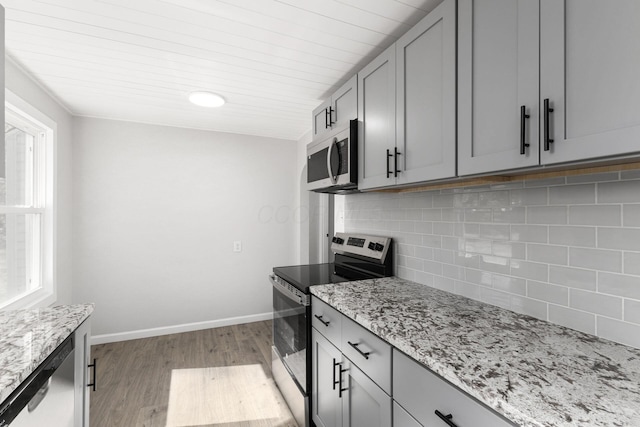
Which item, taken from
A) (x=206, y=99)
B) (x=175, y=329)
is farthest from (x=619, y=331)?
(x=175, y=329)

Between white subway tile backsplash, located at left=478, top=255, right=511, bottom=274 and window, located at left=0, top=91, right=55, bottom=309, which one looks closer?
white subway tile backsplash, located at left=478, top=255, right=511, bottom=274

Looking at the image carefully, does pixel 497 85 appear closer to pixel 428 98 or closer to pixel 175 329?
pixel 428 98

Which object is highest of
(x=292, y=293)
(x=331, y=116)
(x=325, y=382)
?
(x=331, y=116)

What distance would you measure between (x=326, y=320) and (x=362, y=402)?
43cm

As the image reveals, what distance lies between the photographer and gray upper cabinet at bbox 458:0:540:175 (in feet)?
3.13

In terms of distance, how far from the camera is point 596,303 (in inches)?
41.7

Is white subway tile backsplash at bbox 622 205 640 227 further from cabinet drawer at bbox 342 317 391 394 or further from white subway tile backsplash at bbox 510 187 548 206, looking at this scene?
cabinet drawer at bbox 342 317 391 394

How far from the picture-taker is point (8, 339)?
1.09m

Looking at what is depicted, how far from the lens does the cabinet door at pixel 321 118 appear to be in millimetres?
2279

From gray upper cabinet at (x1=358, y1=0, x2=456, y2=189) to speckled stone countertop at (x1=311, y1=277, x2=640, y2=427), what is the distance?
1.98 ft

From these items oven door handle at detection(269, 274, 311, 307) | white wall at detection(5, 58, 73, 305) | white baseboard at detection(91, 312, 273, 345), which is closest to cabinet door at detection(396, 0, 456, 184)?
oven door handle at detection(269, 274, 311, 307)

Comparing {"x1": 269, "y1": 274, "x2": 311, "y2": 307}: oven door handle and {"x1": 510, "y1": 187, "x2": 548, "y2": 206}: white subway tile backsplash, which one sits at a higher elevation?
{"x1": 510, "y1": 187, "x2": 548, "y2": 206}: white subway tile backsplash

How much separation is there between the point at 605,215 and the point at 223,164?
3336 mm

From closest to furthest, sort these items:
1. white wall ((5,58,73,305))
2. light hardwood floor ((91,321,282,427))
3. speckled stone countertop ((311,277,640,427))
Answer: speckled stone countertop ((311,277,640,427)) < light hardwood floor ((91,321,282,427)) < white wall ((5,58,73,305))
